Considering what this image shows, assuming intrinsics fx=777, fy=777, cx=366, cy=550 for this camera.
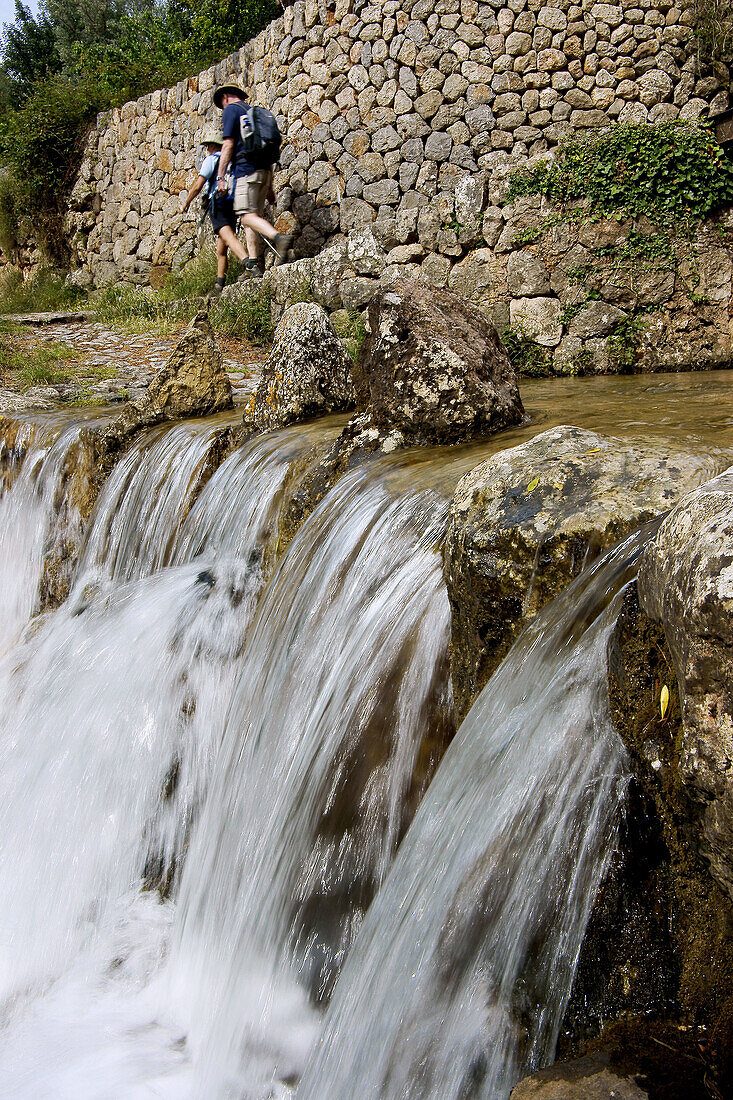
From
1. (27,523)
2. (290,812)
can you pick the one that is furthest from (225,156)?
(290,812)

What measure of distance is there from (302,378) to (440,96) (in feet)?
18.3

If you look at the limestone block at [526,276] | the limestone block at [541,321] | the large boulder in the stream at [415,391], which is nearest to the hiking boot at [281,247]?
the limestone block at [526,276]

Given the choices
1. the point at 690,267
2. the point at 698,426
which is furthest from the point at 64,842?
the point at 690,267

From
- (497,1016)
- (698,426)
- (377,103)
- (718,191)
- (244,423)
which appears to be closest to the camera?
(497,1016)

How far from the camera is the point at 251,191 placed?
977cm

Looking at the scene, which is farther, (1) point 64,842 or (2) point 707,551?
(1) point 64,842

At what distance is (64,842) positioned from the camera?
11.6 ft

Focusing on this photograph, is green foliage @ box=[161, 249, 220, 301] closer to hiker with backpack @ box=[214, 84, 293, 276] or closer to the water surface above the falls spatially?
hiker with backpack @ box=[214, 84, 293, 276]

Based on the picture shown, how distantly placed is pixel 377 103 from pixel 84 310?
5.60 meters

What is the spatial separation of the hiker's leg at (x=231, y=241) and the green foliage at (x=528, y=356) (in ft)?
12.7

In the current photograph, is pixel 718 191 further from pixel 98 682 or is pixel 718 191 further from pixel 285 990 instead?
pixel 285 990

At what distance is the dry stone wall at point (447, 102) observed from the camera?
793cm

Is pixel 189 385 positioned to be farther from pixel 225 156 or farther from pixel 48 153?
pixel 48 153

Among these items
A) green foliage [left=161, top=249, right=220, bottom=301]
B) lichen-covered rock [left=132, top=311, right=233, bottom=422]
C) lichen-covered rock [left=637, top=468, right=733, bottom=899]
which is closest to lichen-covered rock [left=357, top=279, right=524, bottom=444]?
lichen-covered rock [left=132, top=311, right=233, bottom=422]
